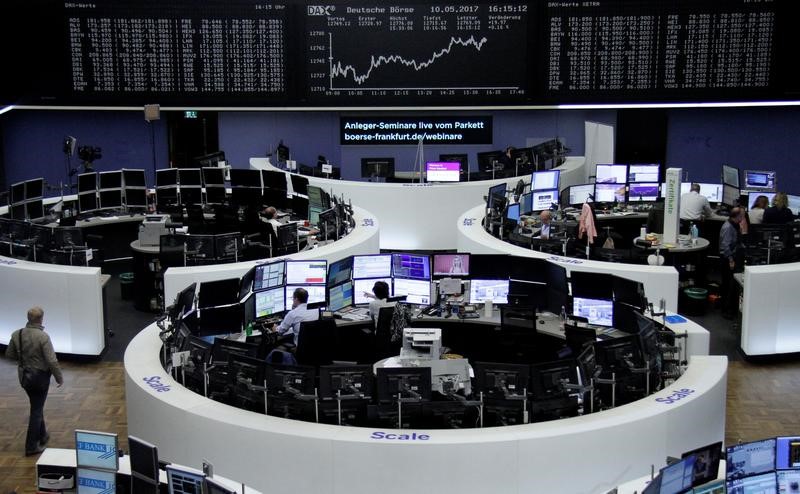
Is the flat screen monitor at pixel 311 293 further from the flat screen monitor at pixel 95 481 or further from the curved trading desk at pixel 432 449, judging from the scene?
the flat screen monitor at pixel 95 481

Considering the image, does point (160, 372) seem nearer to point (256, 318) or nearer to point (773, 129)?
point (256, 318)

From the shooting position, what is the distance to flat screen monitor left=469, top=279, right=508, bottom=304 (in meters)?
10.2

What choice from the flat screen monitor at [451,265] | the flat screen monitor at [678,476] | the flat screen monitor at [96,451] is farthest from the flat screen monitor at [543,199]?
the flat screen monitor at [96,451]

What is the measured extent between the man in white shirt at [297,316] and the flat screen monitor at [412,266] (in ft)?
4.42

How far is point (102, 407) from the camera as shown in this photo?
31.3 feet

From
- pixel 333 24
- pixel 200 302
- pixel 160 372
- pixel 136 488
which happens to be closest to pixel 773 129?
pixel 333 24

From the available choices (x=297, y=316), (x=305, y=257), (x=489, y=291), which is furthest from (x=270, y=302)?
(x=489, y=291)

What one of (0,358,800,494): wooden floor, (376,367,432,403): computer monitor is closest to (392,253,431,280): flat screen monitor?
(0,358,800,494): wooden floor

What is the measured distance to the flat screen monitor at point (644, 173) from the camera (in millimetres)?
15328

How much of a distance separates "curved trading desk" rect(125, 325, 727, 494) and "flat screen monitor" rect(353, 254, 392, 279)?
3273 mm

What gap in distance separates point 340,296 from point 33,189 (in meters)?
5.24

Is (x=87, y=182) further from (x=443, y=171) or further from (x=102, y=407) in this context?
(x=102, y=407)

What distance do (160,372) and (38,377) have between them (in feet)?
4.34

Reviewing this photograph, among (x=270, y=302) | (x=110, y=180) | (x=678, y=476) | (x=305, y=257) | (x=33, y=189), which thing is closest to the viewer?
(x=678, y=476)
